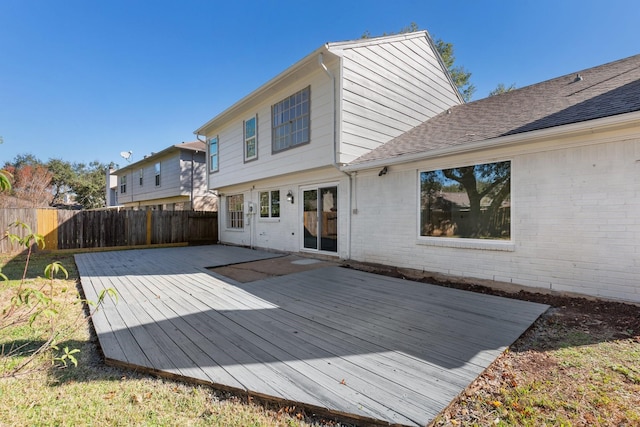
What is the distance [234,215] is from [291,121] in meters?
6.09

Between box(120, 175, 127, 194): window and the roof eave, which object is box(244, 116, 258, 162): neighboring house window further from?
box(120, 175, 127, 194): window

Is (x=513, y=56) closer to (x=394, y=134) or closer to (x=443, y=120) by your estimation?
(x=443, y=120)

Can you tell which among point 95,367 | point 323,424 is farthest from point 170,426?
point 95,367

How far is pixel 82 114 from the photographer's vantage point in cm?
2081

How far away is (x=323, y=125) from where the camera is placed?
24.8ft

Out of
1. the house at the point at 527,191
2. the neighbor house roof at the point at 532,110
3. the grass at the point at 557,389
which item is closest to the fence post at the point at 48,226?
the house at the point at 527,191

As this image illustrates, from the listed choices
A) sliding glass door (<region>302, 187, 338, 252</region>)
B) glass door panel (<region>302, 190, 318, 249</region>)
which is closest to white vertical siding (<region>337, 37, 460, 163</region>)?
sliding glass door (<region>302, 187, 338, 252</region>)

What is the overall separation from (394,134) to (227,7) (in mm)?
7371

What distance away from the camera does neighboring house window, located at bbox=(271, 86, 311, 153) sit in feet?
26.9

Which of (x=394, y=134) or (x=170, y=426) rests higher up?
(x=394, y=134)

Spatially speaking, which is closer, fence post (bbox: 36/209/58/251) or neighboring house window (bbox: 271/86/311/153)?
neighboring house window (bbox: 271/86/311/153)

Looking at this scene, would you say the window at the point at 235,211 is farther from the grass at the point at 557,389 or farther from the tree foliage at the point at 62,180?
the tree foliage at the point at 62,180

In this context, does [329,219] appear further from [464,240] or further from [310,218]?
[464,240]

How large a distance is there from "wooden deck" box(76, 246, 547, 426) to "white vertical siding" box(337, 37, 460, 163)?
13.4 feet
